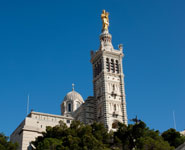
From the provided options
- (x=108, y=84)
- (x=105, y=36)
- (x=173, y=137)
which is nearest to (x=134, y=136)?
(x=173, y=137)

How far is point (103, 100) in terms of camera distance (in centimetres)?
7412

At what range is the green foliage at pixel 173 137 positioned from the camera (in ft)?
201

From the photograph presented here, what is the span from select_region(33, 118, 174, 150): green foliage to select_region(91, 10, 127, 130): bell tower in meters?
11.6

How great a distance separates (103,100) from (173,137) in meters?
17.6

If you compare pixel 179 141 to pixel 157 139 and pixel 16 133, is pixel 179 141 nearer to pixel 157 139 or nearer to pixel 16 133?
pixel 157 139

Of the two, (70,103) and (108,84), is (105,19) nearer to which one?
(108,84)

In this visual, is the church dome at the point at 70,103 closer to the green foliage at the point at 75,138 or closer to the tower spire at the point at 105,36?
the tower spire at the point at 105,36

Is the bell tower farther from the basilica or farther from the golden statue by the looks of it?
the golden statue

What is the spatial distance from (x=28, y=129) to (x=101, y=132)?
14.2 metres

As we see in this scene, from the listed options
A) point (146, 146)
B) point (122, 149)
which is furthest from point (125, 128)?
point (146, 146)

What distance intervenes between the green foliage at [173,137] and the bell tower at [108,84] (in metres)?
12.0

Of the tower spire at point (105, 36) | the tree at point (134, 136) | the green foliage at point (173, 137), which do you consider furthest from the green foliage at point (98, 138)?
the tower spire at point (105, 36)

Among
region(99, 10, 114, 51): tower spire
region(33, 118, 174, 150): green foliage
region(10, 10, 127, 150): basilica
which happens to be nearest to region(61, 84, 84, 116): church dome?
region(10, 10, 127, 150): basilica

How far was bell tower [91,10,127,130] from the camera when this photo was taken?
73.3m
